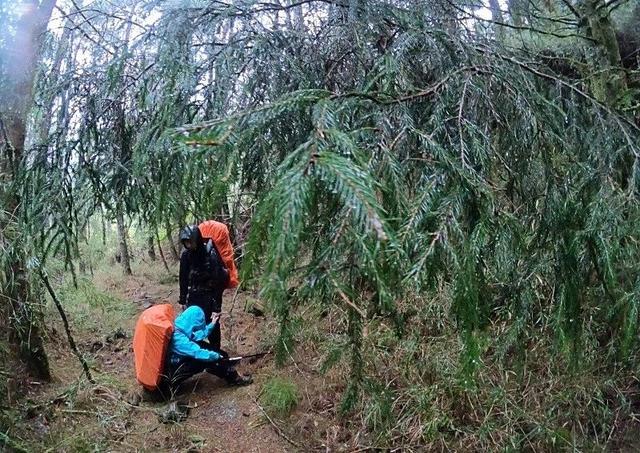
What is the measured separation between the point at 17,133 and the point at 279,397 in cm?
309

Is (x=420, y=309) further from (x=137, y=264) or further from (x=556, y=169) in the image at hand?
(x=137, y=264)

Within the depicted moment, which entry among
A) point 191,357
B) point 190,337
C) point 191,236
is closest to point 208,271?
point 191,236

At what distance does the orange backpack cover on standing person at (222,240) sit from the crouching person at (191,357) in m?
0.60

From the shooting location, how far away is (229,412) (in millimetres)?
Result: 4625

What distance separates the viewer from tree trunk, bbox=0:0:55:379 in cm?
250

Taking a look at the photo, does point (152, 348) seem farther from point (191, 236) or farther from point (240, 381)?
point (191, 236)

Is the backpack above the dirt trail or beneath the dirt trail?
above

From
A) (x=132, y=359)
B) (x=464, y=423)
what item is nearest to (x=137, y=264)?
(x=132, y=359)

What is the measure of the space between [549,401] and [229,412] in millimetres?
2746

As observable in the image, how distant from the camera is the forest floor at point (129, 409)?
4.08 meters

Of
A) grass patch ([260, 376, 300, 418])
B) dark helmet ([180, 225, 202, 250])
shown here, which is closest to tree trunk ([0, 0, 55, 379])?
dark helmet ([180, 225, 202, 250])

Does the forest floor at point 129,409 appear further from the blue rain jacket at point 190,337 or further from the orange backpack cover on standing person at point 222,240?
the orange backpack cover on standing person at point 222,240

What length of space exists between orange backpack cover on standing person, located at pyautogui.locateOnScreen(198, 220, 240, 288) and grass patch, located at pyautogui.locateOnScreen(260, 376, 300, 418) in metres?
1.30

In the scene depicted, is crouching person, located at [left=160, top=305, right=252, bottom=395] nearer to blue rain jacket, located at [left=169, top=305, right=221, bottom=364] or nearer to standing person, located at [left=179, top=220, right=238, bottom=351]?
blue rain jacket, located at [left=169, top=305, right=221, bottom=364]
